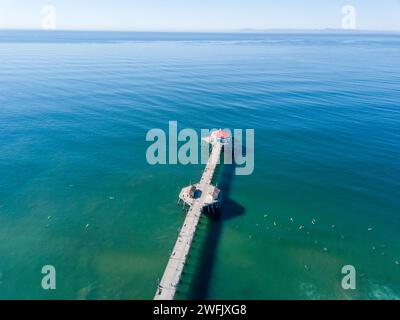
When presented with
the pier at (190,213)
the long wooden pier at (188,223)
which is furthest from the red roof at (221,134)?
the long wooden pier at (188,223)

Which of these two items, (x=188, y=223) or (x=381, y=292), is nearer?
(x=381, y=292)

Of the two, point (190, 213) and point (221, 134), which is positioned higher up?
point (221, 134)

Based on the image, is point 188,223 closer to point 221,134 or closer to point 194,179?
point 194,179

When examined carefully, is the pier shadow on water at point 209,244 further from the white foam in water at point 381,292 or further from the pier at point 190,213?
the white foam in water at point 381,292

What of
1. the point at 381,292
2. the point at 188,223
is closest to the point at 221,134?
the point at 188,223

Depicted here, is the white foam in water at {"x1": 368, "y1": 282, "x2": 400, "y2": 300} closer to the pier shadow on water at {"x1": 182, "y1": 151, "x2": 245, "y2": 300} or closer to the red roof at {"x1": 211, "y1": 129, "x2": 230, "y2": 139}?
the pier shadow on water at {"x1": 182, "y1": 151, "x2": 245, "y2": 300}

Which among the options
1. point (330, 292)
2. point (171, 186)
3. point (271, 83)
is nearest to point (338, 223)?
point (330, 292)

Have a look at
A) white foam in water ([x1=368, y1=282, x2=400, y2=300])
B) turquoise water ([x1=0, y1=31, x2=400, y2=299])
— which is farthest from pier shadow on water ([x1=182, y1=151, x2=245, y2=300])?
white foam in water ([x1=368, y1=282, x2=400, y2=300])

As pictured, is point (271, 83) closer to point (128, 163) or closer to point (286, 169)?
point (286, 169)
